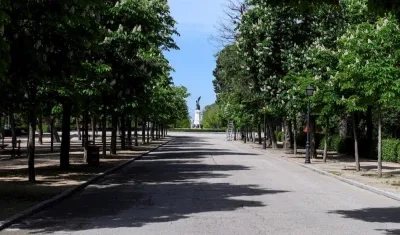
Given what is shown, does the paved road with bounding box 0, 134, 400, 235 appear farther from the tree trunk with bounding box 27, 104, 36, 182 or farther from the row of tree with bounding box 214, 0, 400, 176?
the row of tree with bounding box 214, 0, 400, 176

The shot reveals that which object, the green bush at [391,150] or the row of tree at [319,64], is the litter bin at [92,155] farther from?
the green bush at [391,150]

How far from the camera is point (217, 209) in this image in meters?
12.3

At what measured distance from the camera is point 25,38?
39.8ft

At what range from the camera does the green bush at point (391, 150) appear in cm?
3095

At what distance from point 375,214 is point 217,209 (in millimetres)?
3269

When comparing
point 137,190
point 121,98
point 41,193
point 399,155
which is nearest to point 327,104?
point 399,155

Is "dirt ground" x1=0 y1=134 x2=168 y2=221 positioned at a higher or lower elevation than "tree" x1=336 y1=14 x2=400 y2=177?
lower

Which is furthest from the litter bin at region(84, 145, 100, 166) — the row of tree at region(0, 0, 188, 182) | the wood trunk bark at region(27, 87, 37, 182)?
the wood trunk bark at region(27, 87, 37, 182)

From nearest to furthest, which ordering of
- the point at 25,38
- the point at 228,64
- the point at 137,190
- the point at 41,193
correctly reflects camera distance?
the point at 25,38 → the point at 41,193 → the point at 137,190 → the point at 228,64

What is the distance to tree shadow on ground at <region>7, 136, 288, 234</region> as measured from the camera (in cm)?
1055

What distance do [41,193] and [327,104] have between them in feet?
49.8

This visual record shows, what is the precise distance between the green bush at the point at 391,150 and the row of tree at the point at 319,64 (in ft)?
4.33

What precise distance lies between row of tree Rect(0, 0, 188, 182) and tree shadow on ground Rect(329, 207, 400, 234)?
21.8 feet

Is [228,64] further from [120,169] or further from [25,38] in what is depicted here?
[25,38]
